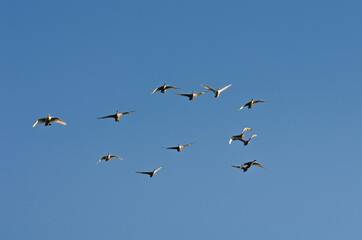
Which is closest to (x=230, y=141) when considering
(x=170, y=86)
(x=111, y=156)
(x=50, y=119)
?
(x=170, y=86)

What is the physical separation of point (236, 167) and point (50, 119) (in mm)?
38312

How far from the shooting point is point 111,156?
140m

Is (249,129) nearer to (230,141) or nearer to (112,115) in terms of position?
(230,141)

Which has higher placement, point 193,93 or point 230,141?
point 193,93

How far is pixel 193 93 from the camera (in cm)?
13725

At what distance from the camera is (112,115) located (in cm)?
13362

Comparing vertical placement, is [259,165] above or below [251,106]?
below

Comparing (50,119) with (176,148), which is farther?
(176,148)

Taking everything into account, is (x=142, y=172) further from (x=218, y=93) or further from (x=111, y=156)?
(x=218, y=93)

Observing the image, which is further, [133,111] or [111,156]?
[111,156]

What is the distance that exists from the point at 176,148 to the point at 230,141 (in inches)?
437

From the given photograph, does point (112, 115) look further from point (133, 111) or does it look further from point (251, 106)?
point (251, 106)

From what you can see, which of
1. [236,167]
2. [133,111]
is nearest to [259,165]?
[236,167]

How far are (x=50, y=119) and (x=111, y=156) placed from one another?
19967 millimetres
